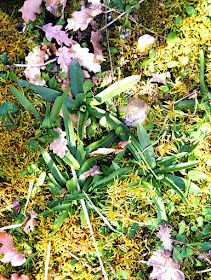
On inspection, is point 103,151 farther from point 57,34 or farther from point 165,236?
point 57,34

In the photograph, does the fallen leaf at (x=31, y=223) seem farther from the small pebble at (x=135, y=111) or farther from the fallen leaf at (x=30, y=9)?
the fallen leaf at (x=30, y=9)

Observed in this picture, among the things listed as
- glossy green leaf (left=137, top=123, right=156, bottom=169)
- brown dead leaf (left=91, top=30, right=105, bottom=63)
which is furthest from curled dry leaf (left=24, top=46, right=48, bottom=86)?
glossy green leaf (left=137, top=123, right=156, bottom=169)

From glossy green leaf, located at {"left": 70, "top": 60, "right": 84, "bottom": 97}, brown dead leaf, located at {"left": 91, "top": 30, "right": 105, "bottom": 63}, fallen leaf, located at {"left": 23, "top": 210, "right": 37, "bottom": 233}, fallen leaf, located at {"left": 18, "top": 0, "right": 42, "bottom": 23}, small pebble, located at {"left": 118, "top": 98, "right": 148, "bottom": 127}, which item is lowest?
fallen leaf, located at {"left": 23, "top": 210, "right": 37, "bottom": 233}

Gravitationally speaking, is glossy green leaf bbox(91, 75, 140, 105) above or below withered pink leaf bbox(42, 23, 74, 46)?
below

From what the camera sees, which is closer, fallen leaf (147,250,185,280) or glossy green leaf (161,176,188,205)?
glossy green leaf (161,176,188,205)

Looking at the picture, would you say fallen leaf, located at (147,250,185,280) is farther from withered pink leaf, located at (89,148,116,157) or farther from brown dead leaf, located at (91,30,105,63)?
brown dead leaf, located at (91,30,105,63)

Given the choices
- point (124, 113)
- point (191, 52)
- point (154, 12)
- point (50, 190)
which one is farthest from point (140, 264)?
point (154, 12)

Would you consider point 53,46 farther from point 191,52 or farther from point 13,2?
point 191,52
